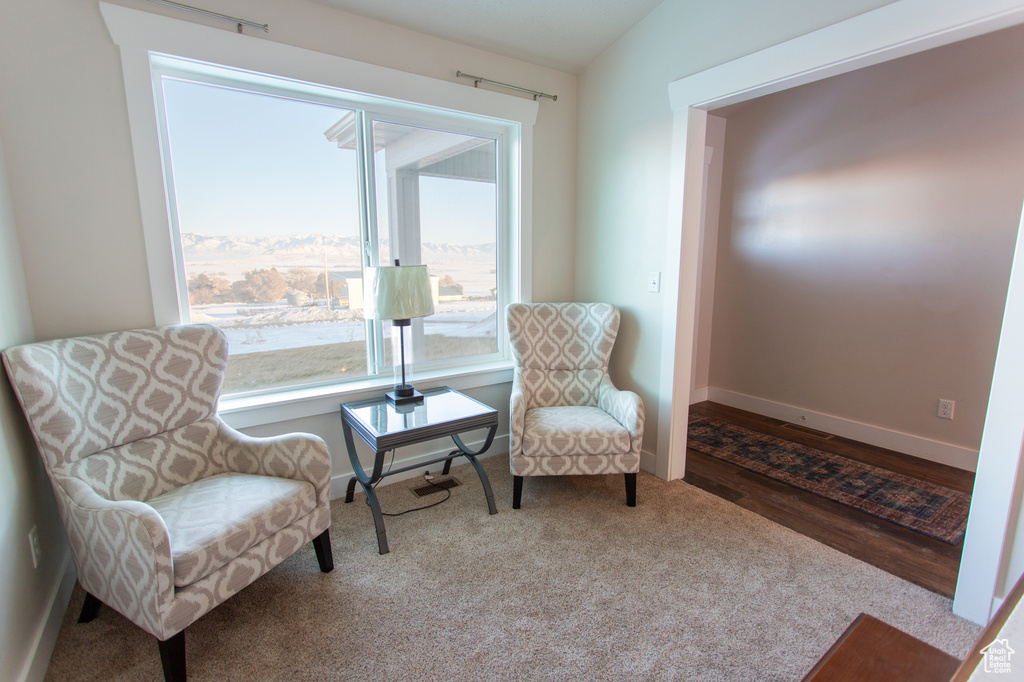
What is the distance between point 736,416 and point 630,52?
9.36 ft

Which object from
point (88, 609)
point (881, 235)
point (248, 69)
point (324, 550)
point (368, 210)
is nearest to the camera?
point (88, 609)

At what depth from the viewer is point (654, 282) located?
108 inches

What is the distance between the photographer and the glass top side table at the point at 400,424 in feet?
6.82

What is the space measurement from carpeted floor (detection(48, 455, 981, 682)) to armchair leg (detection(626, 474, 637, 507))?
0.30ft

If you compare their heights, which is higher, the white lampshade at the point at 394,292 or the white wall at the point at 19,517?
the white lampshade at the point at 394,292

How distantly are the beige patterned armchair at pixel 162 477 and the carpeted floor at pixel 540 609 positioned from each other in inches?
8.0

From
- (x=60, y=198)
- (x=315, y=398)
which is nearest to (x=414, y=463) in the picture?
(x=315, y=398)

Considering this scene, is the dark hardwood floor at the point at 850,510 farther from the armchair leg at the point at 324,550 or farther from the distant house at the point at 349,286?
the distant house at the point at 349,286

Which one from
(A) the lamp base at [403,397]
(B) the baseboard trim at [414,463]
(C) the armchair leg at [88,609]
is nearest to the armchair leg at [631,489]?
(B) the baseboard trim at [414,463]

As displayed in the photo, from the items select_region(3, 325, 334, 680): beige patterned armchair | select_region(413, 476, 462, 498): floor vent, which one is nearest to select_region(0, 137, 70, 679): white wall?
select_region(3, 325, 334, 680): beige patterned armchair

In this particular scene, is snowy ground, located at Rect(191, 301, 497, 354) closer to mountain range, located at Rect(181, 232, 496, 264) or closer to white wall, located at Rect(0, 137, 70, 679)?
mountain range, located at Rect(181, 232, 496, 264)

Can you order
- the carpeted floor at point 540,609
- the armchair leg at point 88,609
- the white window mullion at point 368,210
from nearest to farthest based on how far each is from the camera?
1. the carpeted floor at point 540,609
2. the armchair leg at point 88,609
3. the white window mullion at point 368,210

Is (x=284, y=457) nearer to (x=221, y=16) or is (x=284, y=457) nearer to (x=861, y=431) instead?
(x=221, y=16)

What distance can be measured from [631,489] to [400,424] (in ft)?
4.09
